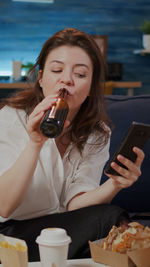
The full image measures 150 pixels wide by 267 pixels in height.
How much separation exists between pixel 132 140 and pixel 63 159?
1.56ft

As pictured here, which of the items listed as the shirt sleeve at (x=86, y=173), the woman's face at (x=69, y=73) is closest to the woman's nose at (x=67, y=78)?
the woman's face at (x=69, y=73)

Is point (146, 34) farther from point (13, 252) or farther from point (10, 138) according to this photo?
point (13, 252)

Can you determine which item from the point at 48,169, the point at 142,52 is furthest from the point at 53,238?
the point at 142,52

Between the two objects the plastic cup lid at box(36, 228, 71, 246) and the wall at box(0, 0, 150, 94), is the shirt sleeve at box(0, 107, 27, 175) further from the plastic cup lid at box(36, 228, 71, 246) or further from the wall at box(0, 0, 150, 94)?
the wall at box(0, 0, 150, 94)

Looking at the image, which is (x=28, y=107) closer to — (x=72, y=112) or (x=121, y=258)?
(x=72, y=112)

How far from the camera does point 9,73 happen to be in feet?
15.7

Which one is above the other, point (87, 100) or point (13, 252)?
point (87, 100)

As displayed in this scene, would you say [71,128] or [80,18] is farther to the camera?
[80,18]

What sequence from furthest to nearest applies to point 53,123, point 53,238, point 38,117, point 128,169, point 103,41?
point 103,41 < point 128,169 < point 38,117 < point 53,123 < point 53,238

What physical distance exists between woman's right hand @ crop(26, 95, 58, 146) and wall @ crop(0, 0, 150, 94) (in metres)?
3.79

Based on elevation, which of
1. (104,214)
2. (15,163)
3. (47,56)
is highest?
(47,56)

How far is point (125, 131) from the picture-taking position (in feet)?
6.28

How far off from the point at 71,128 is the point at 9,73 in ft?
10.9

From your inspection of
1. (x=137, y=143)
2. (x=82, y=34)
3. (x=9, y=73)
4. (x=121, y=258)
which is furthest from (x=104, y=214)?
(x=9, y=73)
